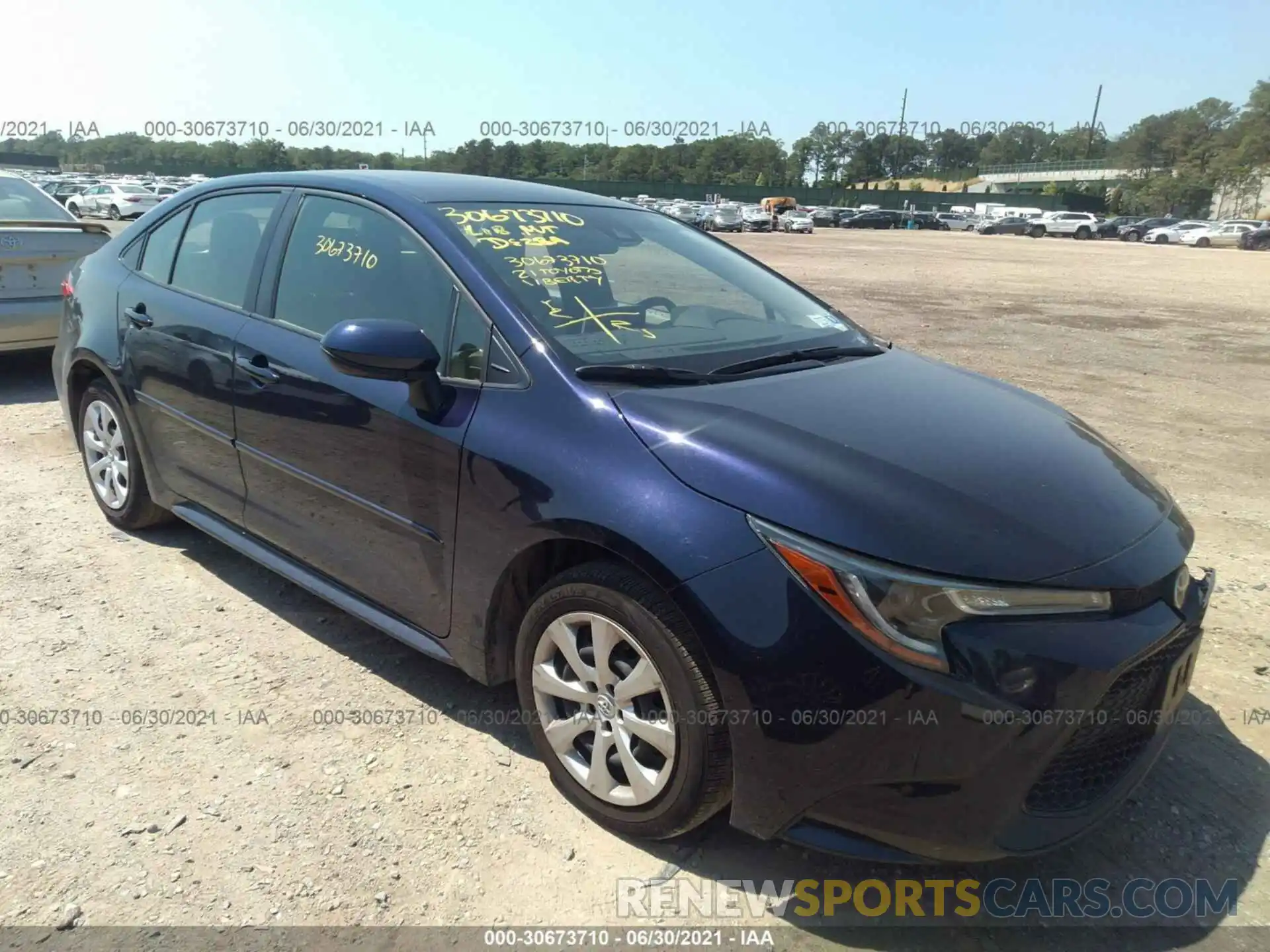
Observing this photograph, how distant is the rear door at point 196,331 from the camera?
3.44 m

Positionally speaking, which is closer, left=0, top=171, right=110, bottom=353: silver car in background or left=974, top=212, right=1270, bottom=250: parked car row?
left=0, top=171, right=110, bottom=353: silver car in background

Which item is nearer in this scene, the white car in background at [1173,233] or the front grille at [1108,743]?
the front grille at [1108,743]

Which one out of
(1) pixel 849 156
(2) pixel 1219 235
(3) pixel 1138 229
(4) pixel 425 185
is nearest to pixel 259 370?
(4) pixel 425 185

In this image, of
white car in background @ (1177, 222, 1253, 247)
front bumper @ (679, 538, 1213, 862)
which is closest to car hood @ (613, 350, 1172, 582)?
front bumper @ (679, 538, 1213, 862)

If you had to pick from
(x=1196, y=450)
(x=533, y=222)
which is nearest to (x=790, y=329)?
(x=533, y=222)

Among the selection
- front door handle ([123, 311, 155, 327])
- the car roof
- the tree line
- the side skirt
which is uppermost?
the tree line

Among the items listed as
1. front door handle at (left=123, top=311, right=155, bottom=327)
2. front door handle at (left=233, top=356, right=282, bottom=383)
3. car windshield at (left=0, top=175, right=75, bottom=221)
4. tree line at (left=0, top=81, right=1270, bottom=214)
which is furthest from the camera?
tree line at (left=0, top=81, right=1270, bottom=214)

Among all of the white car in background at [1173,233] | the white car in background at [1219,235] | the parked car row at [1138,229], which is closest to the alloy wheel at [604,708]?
the parked car row at [1138,229]

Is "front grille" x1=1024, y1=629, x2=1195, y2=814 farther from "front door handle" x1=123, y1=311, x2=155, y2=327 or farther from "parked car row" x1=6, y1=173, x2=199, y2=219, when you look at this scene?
"parked car row" x1=6, y1=173, x2=199, y2=219

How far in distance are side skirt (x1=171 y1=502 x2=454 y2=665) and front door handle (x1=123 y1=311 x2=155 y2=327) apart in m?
0.77

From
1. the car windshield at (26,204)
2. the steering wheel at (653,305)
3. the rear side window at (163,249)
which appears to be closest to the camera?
the steering wheel at (653,305)

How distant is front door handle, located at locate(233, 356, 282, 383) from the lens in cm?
315

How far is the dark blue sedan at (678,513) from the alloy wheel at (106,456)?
2.25 ft

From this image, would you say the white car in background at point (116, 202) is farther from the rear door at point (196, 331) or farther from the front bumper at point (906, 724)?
the front bumper at point (906, 724)
